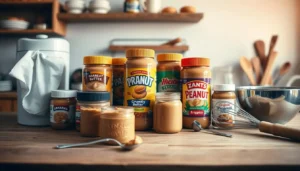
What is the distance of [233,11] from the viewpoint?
6.72ft

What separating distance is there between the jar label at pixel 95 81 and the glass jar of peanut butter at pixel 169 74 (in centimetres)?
14

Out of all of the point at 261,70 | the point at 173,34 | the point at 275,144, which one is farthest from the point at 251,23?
the point at 275,144

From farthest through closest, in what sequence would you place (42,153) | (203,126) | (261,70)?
(261,70), (203,126), (42,153)

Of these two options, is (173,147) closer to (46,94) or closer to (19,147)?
(19,147)

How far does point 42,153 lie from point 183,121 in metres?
0.36

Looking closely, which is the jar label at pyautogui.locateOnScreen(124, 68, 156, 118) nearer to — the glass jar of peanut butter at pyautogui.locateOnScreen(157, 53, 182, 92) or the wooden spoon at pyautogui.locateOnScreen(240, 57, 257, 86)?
the glass jar of peanut butter at pyautogui.locateOnScreen(157, 53, 182, 92)

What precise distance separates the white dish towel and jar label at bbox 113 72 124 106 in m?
0.17

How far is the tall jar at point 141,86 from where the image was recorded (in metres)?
0.63

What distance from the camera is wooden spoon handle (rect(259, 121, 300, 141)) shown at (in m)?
0.54

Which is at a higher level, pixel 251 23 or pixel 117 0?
pixel 117 0

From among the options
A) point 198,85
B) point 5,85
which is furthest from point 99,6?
point 198,85

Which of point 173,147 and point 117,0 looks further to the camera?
point 117,0

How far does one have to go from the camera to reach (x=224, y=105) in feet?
2.15

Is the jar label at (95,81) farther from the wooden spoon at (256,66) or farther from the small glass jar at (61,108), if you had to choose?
the wooden spoon at (256,66)
